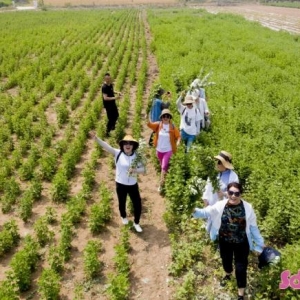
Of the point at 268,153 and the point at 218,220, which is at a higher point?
the point at 218,220

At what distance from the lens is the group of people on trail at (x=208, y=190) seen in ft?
14.3

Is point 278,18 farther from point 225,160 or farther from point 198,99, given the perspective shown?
point 225,160

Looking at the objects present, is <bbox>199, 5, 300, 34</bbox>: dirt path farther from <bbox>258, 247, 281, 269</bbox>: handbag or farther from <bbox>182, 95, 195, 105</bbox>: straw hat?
<bbox>258, 247, 281, 269</bbox>: handbag

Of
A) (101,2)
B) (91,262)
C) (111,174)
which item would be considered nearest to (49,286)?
(91,262)

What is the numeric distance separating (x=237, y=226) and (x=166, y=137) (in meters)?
3.13

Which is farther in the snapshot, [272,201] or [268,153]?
[268,153]

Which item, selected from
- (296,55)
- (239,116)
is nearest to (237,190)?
(239,116)

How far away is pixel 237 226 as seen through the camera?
4336 millimetres

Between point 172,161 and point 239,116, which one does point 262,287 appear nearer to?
point 172,161

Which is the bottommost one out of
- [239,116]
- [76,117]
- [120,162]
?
[76,117]

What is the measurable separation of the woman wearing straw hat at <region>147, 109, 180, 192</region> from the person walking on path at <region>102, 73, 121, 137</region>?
2.79 meters

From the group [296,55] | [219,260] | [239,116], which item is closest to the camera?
[219,260]

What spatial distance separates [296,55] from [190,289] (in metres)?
16.8

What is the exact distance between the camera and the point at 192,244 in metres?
5.85
